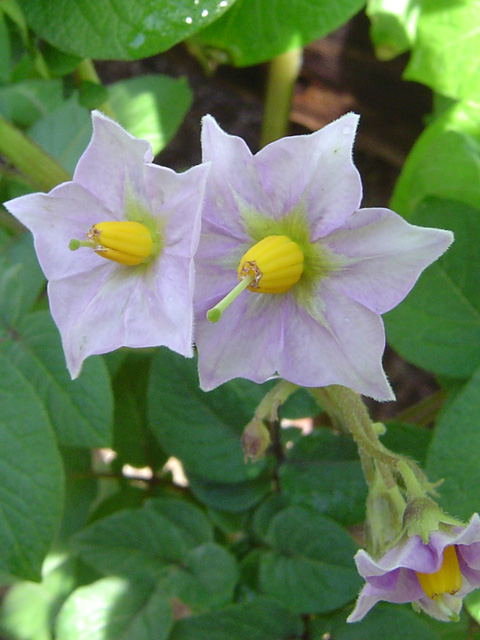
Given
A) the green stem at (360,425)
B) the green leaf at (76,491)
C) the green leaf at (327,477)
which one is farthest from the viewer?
the green leaf at (76,491)

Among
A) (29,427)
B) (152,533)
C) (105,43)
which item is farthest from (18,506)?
(105,43)

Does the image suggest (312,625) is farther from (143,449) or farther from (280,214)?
(280,214)

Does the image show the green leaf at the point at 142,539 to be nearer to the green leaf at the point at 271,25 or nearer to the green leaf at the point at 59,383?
the green leaf at the point at 59,383

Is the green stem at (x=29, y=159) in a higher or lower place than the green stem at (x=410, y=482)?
higher

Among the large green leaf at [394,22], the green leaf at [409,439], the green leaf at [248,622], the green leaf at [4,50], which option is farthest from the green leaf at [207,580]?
the large green leaf at [394,22]

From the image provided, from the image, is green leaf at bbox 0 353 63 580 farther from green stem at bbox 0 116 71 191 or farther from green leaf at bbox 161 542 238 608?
green stem at bbox 0 116 71 191

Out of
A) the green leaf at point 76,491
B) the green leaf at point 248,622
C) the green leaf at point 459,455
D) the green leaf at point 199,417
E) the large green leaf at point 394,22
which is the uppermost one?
the large green leaf at point 394,22

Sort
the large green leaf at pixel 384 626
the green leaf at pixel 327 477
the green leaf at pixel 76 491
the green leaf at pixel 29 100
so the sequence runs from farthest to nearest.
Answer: the green leaf at pixel 29 100, the green leaf at pixel 76 491, the green leaf at pixel 327 477, the large green leaf at pixel 384 626
